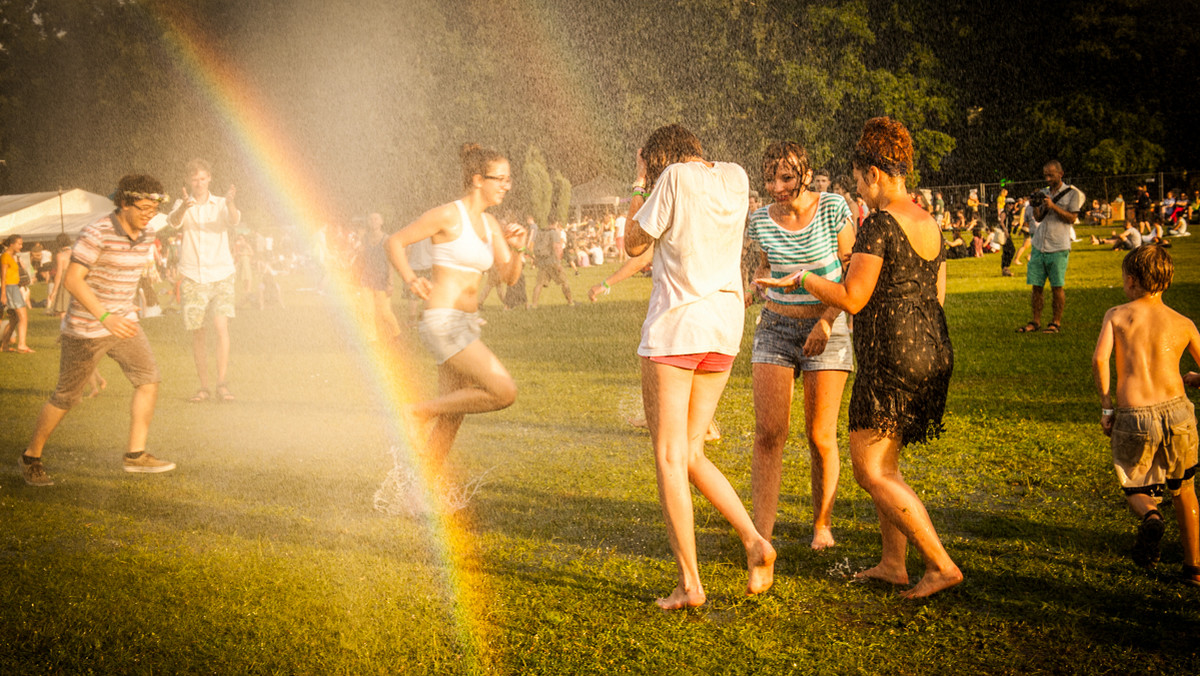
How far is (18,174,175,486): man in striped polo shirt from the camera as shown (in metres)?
6.37

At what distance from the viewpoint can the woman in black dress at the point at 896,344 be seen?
388 centimetres

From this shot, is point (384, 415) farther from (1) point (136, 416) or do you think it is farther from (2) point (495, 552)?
(2) point (495, 552)

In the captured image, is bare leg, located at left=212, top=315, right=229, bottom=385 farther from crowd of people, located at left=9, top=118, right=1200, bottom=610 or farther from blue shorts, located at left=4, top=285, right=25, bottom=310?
blue shorts, located at left=4, top=285, right=25, bottom=310

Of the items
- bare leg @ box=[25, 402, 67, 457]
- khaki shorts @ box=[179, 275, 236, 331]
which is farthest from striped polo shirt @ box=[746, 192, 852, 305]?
khaki shorts @ box=[179, 275, 236, 331]

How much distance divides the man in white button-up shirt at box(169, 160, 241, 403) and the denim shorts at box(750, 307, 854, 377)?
6.76m

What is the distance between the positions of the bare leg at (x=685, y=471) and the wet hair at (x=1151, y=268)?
Answer: 2.00 meters

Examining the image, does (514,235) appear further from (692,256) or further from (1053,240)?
(1053,240)

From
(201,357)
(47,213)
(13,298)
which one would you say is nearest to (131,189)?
(201,357)

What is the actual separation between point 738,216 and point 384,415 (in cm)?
556

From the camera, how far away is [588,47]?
142ft

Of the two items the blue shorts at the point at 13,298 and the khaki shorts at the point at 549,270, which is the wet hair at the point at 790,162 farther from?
the blue shorts at the point at 13,298

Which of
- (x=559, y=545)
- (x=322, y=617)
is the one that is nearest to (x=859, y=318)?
(x=559, y=545)

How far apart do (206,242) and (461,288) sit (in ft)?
18.0

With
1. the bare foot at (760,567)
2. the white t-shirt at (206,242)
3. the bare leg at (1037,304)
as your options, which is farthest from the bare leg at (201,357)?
the bare leg at (1037,304)
